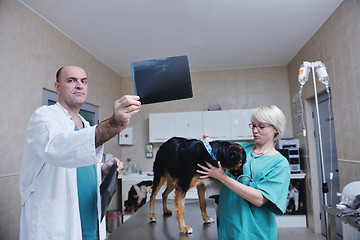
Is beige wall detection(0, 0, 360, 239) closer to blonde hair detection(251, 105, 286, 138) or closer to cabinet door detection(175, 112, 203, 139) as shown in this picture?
cabinet door detection(175, 112, 203, 139)

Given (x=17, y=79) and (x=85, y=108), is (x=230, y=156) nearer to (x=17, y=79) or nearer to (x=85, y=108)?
(x=17, y=79)

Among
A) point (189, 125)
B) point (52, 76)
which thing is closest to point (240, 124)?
point (189, 125)

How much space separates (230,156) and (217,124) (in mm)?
3210

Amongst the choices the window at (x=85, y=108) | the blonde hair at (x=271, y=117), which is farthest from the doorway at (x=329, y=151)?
the window at (x=85, y=108)

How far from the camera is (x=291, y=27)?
322 centimetres

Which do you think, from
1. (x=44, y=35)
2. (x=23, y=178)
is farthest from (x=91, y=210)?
(x=44, y=35)

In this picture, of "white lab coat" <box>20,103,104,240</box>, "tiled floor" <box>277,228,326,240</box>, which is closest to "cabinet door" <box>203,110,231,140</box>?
"tiled floor" <box>277,228,326,240</box>

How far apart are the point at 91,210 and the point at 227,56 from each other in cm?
360

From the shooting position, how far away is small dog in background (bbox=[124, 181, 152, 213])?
4094 mm

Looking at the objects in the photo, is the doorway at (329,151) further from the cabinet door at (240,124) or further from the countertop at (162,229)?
the countertop at (162,229)

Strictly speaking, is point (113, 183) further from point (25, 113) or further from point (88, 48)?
point (88, 48)

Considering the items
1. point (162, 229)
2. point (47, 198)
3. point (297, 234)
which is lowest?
point (297, 234)

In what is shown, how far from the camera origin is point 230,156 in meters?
1.22

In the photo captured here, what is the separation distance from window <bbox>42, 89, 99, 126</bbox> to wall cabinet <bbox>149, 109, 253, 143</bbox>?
40.5 inches
